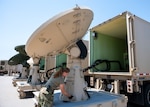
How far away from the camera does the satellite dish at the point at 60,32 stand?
11.2 ft

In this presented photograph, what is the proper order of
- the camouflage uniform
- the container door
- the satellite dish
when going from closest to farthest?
the camouflage uniform → the satellite dish → the container door

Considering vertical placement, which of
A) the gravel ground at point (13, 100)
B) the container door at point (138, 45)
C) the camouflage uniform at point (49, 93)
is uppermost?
the container door at point (138, 45)

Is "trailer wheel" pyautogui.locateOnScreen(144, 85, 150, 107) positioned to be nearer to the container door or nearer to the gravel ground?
the container door

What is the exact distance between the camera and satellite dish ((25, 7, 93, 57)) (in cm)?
342

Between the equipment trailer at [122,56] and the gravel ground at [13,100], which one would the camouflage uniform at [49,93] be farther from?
the gravel ground at [13,100]

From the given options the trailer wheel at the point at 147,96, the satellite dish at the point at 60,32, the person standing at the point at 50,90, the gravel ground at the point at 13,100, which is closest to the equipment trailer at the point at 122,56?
the trailer wheel at the point at 147,96

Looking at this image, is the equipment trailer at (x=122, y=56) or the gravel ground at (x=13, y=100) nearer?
Result: the equipment trailer at (x=122, y=56)


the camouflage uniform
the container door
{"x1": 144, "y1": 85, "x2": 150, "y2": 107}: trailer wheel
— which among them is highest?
the container door

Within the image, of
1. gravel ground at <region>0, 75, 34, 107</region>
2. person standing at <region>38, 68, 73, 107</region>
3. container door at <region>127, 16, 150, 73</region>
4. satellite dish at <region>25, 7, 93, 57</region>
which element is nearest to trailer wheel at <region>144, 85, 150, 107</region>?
container door at <region>127, 16, 150, 73</region>

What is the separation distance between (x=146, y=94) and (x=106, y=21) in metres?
2.56

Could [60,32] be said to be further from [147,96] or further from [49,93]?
[147,96]

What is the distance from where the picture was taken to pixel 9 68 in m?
31.1

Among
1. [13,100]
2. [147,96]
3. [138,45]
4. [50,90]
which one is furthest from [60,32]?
[13,100]

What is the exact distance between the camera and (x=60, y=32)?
3693 millimetres
